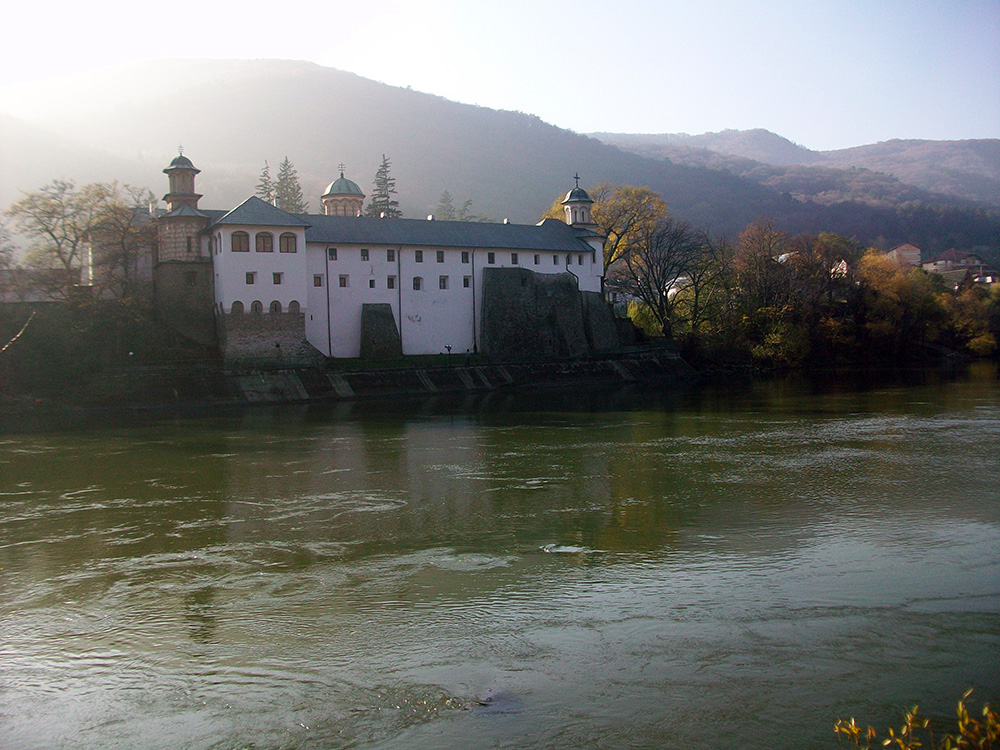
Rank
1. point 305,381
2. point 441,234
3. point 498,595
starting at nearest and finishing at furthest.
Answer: point 498,595, point 305,381, point 441,234

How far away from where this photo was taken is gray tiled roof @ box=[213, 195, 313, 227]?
122 ft

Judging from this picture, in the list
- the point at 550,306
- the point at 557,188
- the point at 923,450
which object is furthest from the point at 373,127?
the point at 923,450

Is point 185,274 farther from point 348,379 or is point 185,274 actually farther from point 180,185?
point 348,379

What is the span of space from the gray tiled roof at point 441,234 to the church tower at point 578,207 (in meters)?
0.75

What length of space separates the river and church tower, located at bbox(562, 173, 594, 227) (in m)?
32.0

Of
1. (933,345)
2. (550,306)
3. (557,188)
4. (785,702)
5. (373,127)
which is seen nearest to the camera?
(785,702)

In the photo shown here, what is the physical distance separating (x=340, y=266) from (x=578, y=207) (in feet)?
54.0

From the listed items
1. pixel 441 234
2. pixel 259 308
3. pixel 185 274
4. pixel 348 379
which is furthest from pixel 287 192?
pixel 348 379

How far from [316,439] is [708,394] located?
762 inches

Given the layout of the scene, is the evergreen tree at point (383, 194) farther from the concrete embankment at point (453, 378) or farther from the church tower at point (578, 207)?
the concrete embankment at point (453, 378)

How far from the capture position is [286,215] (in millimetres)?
38312

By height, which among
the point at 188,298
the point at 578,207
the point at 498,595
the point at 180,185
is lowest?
the point at 498,595

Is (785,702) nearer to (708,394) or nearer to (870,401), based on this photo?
(870,401)

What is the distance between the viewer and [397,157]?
152 metres
